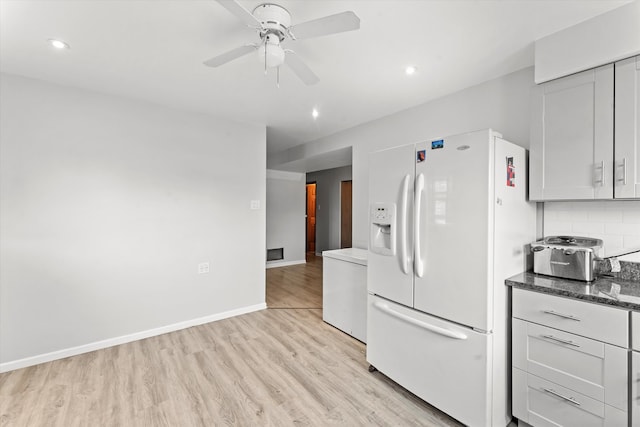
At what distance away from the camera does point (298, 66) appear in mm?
1673

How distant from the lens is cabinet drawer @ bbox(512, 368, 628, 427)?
53.0 inches

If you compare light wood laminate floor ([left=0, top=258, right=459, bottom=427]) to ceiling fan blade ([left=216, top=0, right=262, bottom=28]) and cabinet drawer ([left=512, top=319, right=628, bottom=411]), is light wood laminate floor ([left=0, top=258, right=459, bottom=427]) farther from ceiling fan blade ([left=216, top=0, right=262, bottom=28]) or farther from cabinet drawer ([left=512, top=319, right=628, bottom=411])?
ceiling fan blade ([left=216, top=0, right=262, bottom=28])

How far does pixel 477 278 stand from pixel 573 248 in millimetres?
611

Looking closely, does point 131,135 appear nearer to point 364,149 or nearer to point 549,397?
point 364,149

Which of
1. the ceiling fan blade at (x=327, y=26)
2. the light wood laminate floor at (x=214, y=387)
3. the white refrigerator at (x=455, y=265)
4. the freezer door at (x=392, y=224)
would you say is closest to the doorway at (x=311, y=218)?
the light wood laminate floor at (x=214, y=387)

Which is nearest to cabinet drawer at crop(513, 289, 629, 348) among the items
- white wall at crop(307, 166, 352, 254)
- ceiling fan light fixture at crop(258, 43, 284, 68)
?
ceiling fan light fixture at crop(258, 43, 284, 68)

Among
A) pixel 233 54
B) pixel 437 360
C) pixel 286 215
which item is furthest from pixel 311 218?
pixel 233 54

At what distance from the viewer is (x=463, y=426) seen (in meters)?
1.72

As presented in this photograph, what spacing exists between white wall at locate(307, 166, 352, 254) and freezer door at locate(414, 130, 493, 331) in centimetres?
517

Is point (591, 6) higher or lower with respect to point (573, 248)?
higher

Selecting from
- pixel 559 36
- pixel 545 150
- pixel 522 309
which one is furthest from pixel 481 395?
pixel 559 36

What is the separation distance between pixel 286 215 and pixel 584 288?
550 centimetres

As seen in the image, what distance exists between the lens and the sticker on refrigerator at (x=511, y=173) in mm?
1714

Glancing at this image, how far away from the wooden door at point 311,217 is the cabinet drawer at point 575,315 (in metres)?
6.74
